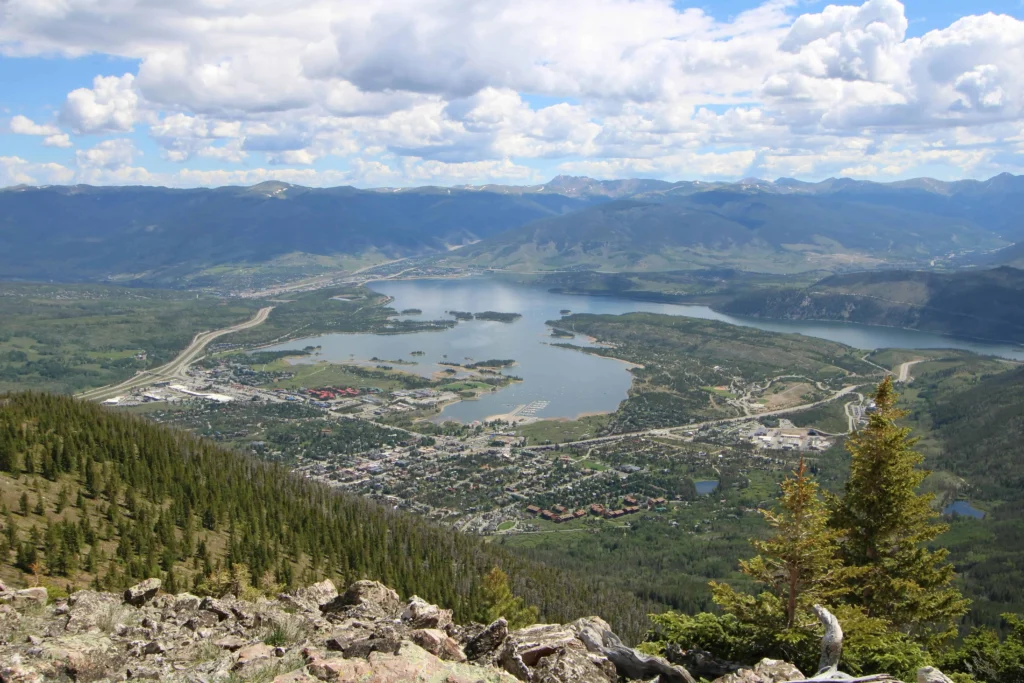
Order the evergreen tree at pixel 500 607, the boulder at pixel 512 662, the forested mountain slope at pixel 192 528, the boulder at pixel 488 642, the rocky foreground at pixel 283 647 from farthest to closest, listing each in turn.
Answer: the evergreen tree at pixel 500 607 → the forested mountain slope at pixel 192 528 → the boulder at pixel 488 642 → the boulder at pixel 512 662 → the rocky foreground at pixel 283 647

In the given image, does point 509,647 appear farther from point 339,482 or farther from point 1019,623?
point 339,482

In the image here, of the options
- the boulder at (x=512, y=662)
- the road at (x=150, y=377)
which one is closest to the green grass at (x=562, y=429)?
the road at (x=150, y=377)

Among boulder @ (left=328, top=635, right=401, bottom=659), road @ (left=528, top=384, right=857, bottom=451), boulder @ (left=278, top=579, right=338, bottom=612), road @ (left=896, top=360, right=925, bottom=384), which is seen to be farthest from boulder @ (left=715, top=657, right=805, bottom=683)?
road @ (left=896, top=360, right=925, bottom=384)

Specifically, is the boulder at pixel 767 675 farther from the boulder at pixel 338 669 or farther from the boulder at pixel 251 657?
the boulder at pixel 251 657

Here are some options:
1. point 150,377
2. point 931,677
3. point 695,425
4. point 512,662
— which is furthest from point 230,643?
point 150,377

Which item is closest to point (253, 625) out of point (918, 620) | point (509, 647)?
point (509, 647)

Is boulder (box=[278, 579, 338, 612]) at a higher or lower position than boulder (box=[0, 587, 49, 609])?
lower

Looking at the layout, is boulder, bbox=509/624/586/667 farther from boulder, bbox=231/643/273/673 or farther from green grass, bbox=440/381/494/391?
green grass, bbox=440/381/494/391
